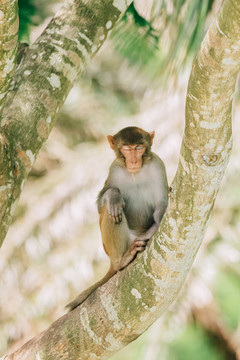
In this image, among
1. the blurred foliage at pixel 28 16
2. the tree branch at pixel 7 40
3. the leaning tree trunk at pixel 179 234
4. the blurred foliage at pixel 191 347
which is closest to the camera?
the leaning tree trunk at pixel 179 234

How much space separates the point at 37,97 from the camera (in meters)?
3.08

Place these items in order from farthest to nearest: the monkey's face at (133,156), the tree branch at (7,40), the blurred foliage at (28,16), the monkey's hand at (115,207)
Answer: the blurred foliage at (28,16), the monkey's face at (133,156), the monkey's hand at (115,207), the tree branch at (7,40)

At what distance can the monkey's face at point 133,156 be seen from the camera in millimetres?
3484

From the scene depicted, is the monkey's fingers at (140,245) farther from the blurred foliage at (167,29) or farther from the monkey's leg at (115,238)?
the blurred foliage at (167,29)

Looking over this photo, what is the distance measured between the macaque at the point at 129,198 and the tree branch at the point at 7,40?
1162 millimetres

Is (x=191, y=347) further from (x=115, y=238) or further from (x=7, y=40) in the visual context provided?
(x=7, y=40)

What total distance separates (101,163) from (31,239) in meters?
1.26

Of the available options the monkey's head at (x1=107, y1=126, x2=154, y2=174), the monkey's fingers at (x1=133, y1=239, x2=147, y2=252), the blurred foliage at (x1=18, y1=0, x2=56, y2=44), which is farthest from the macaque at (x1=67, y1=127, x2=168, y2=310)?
the blurred foliage at (x1=18, y1=0, x2=56, y2=44)

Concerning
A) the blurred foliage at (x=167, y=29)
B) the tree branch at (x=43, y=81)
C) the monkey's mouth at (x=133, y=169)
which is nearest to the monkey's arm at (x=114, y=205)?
the monkey's mouth at (x=133, y=169)

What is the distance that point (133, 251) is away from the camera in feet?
9.93

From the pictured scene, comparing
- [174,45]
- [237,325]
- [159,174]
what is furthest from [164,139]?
[159,174]

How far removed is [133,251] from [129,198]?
2.57 ft

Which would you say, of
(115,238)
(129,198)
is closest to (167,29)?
(129,198)

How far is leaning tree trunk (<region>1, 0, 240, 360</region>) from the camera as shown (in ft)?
6.51
